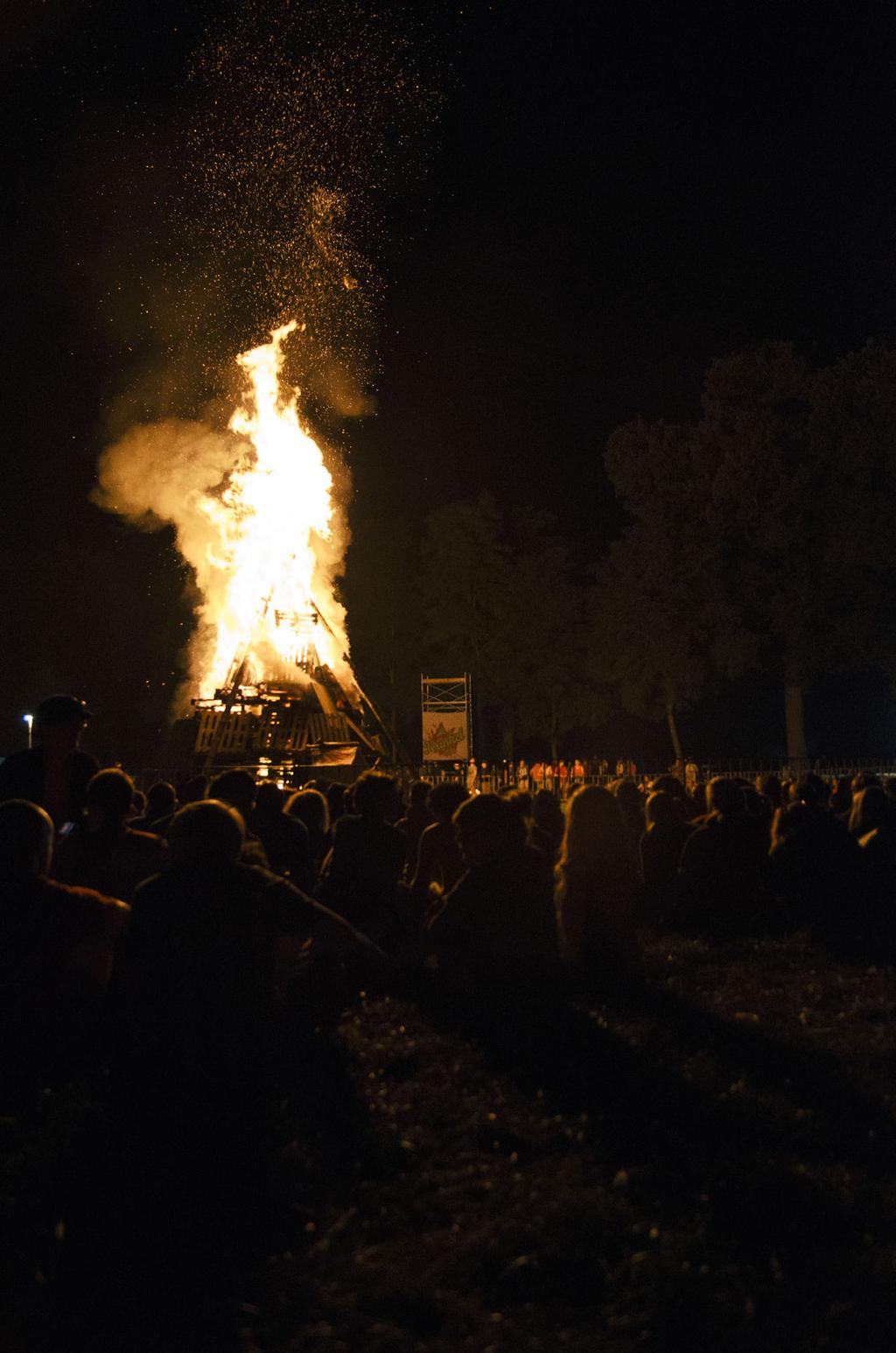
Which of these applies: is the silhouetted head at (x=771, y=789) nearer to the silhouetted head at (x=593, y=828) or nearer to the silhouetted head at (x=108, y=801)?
the silhouetted head at (x=593, y=828)

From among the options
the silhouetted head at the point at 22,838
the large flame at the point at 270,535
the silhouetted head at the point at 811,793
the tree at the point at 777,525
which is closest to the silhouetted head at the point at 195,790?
the silhouetted head at the point at 811,793

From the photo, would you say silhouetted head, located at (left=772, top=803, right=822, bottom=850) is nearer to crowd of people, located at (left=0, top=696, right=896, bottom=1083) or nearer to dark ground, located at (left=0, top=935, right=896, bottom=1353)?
crowd of people, located at (left=0, top=696, right=896, bottom=1083)

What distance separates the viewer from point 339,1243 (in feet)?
12.7

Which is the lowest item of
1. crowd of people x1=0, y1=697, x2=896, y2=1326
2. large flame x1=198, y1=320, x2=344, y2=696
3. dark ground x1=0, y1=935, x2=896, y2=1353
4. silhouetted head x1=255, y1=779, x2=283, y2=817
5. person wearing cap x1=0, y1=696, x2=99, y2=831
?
dark ground x1=0, y1=935, x2=896, y2=1353

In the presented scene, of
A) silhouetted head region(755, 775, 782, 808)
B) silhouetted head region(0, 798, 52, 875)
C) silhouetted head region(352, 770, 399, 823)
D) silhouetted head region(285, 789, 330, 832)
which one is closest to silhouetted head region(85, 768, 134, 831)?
silhouetted head region(352, 770, 399, 823)

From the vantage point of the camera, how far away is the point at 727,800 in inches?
373

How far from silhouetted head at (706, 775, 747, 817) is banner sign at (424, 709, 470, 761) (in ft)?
60.7

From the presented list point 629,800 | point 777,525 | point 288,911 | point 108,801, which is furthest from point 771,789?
point 777,525

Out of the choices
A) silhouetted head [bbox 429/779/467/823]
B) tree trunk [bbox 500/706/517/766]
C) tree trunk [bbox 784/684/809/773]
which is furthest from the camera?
tree trunk [bbox 500/706/517/766]

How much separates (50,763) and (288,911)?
113 inches

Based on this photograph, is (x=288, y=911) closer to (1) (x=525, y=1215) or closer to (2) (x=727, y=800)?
(1) (x=525, y=1215)

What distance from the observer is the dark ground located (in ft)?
11.0

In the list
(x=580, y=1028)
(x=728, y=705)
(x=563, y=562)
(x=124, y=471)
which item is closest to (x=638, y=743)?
(x=728, y=705)

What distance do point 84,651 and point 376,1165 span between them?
48965 mm
